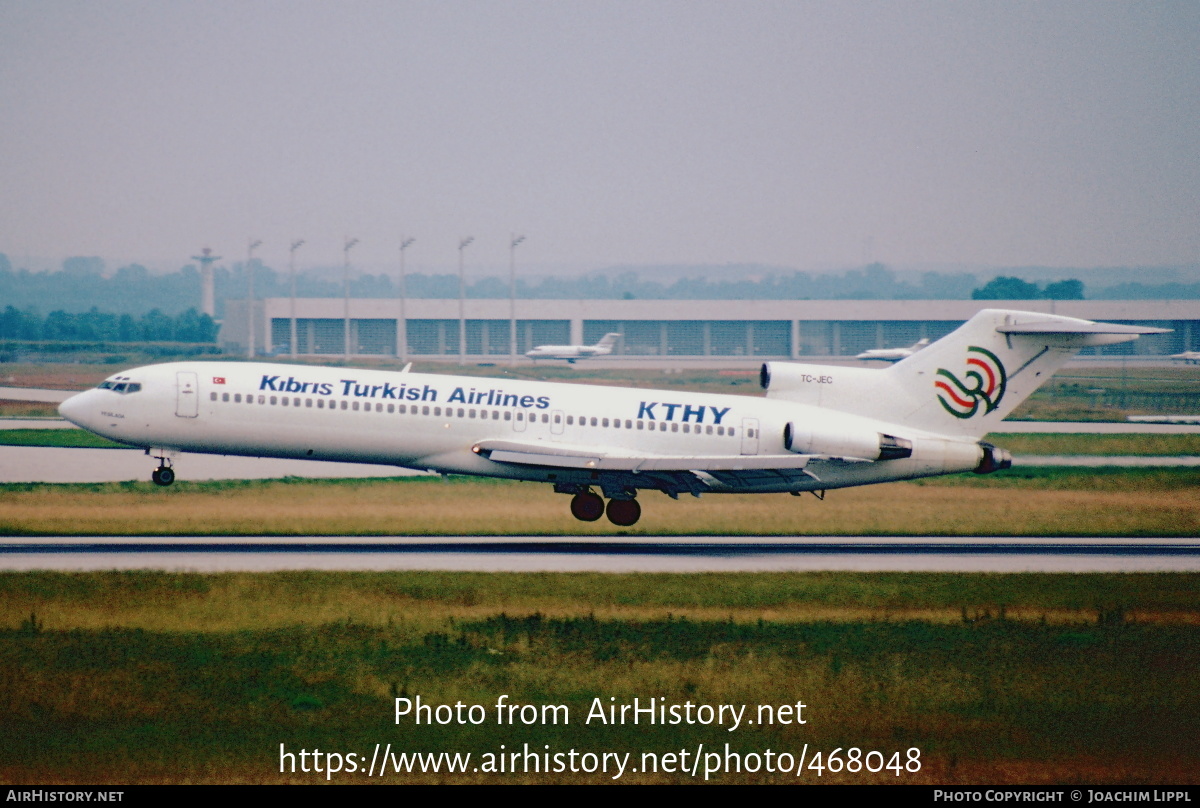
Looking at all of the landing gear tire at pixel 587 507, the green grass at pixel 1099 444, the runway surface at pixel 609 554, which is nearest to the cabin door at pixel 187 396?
the runway surface at pixel 609 554

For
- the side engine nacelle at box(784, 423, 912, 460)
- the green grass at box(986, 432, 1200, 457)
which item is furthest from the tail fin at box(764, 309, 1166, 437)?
the green grass at box(986, 432, 1200, 457)

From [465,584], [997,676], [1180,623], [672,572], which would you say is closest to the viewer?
[997,676]

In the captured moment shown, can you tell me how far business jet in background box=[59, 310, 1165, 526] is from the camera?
32.5 meters

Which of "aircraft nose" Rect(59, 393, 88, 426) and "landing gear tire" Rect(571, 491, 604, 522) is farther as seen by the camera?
"landing gear tire" Rect(571, 491, 604, 522)

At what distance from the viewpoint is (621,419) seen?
33.6 metres

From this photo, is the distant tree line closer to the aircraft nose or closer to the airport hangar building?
the airport hangar building

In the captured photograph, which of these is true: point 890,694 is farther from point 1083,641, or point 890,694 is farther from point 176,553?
point 176,553

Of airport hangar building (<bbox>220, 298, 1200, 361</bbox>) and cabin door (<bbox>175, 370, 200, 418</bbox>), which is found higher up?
airport hangar building (<bbox>220, 298, 1200, 361</bbox>)

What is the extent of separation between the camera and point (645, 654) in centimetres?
2008

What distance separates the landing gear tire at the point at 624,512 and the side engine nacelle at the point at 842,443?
168 inches

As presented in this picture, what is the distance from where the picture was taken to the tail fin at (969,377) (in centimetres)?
3391
